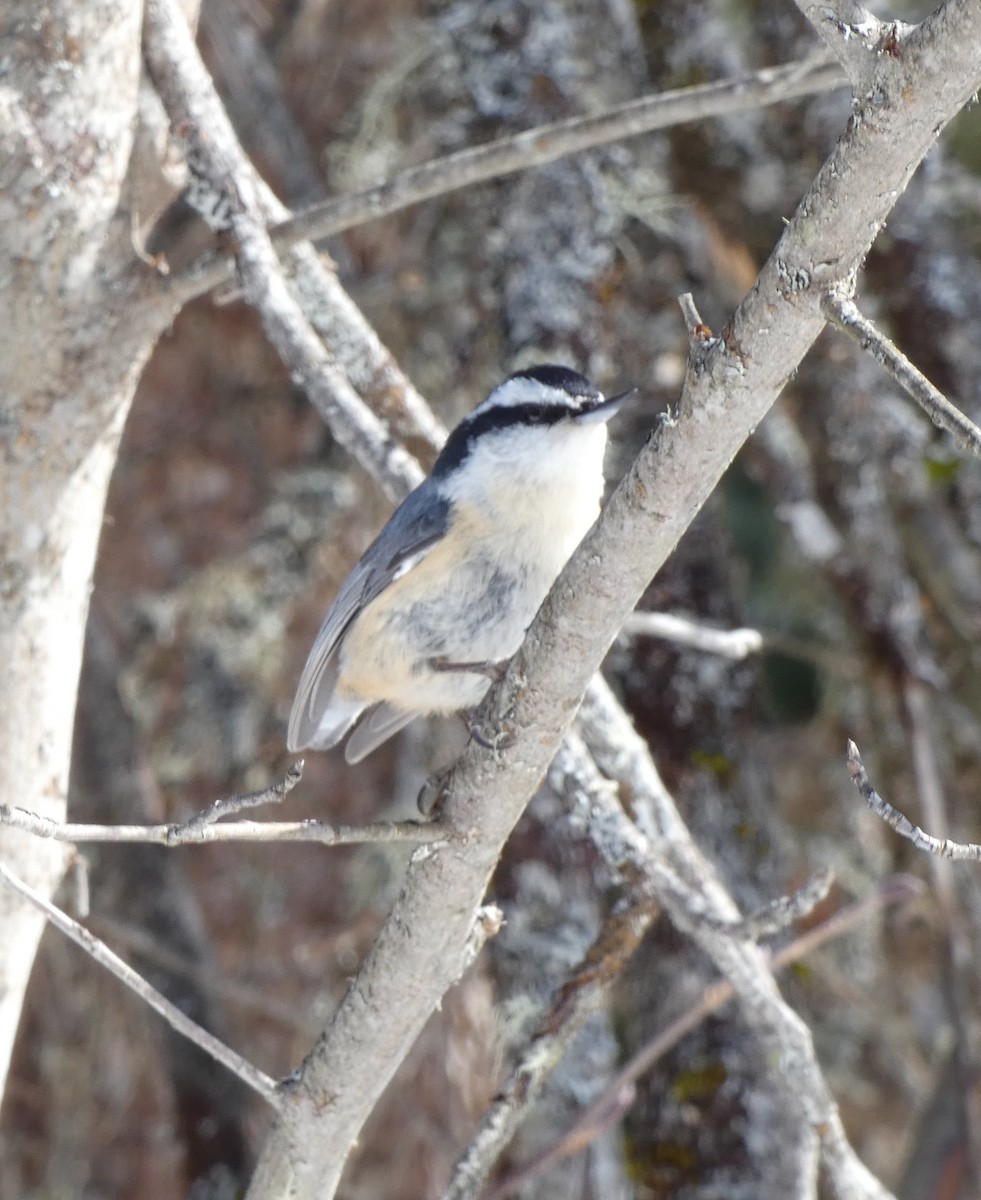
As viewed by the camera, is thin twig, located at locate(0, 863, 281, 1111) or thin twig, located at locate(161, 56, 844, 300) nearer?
thin twig, located at locate(0, 863, 281, 1111)

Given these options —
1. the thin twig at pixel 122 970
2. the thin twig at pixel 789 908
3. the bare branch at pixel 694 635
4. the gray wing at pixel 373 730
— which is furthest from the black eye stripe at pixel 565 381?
the thin twig at pixel 122 970

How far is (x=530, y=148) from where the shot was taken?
6.32 feet

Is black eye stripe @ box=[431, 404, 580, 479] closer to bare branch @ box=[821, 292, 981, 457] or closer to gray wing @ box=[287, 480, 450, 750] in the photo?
gray wing @ box=[287, 480, 450, 750]

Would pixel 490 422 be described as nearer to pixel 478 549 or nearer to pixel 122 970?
pixel 478 549

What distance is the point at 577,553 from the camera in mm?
1426

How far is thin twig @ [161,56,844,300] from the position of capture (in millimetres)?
1896

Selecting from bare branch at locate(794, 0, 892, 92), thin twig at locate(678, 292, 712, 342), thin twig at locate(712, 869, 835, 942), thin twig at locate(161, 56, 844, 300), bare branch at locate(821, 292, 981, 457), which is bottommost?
thin twig at locate(712, 869, 835, 942)

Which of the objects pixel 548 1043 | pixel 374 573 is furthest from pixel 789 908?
pixel 374 573

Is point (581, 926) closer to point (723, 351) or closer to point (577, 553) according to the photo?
point (577, 553)

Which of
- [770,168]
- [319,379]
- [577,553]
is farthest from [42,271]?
[770,168]

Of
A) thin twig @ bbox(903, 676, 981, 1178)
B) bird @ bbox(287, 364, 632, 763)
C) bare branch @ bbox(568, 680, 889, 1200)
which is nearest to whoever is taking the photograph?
bare branch @ bbox(568, 680, 889, 1200)

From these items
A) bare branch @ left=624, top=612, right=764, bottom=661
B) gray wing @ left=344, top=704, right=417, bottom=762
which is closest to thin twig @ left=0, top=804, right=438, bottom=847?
bare branch @ left=624, top=612, right=764, bottom=661

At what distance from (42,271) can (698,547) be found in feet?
5.32

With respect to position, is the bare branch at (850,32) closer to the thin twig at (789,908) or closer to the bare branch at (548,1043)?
the thin twig at (789,908)
